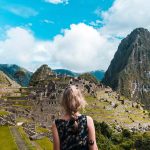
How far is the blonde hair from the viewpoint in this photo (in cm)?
1035

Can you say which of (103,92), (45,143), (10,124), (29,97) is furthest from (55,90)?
(45,143)

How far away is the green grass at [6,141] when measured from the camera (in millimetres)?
38656

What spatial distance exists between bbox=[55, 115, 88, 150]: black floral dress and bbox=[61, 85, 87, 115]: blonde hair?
29 cm

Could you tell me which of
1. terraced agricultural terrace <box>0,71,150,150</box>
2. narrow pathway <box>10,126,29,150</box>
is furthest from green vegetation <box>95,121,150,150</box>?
narrow pathway <box>10,126,29,150</box>

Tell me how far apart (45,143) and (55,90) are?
2842 inches

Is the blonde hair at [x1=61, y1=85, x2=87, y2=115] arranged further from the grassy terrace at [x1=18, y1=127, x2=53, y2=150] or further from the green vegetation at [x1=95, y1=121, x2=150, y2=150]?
the green vegetation at [x1=95, y1=121, x2=150, y2=150]

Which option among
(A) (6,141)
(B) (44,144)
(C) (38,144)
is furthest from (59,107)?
(A) (6,141)

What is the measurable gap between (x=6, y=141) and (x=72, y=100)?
32363 millimetres

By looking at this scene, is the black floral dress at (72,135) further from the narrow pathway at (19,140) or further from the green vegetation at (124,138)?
the green vegetation at (124,138)

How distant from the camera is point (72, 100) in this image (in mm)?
10367

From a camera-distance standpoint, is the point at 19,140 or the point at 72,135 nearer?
the point at 72,135

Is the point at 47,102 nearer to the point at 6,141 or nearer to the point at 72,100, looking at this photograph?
the point at 6,141

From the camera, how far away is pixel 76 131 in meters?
10.4

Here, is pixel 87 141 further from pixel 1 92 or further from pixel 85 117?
pixel 1 92
